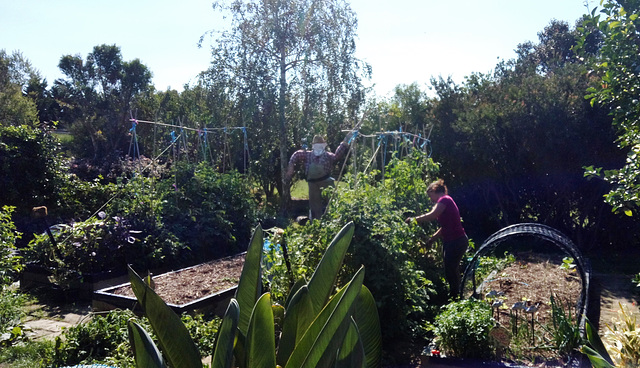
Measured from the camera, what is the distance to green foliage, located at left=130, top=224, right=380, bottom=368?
4.21 feet

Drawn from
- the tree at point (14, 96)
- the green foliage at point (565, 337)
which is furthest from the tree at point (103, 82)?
the green foliage at point (565, 337)

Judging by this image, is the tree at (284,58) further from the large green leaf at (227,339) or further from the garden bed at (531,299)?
the large green leaf at (227,339)

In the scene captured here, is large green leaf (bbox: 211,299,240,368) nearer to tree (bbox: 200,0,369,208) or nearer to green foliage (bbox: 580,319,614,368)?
green foliage (bbox: 580,319,614,368)

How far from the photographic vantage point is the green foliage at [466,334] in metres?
4.01

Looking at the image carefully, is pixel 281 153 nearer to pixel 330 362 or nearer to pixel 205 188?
pixel 205 188

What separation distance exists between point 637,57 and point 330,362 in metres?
3.61

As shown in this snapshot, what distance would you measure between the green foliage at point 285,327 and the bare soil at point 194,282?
3.96m

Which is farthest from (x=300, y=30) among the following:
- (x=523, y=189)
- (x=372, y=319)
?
(x=372, y=319)

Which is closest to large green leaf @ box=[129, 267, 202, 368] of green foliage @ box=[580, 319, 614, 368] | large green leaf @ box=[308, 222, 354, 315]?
large green leaf @ box=[308, 222, 354, 315]

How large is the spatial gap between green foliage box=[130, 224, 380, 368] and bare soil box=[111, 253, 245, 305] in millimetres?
3960

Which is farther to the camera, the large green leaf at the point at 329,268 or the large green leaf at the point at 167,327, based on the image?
the large green leaf at the point at 329,268

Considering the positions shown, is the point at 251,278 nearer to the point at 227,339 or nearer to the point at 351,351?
the point at 227,339

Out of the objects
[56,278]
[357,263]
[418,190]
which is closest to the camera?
[357,263]

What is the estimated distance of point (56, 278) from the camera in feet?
20.5
